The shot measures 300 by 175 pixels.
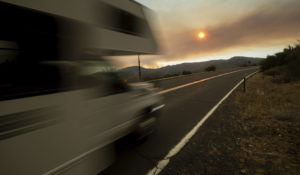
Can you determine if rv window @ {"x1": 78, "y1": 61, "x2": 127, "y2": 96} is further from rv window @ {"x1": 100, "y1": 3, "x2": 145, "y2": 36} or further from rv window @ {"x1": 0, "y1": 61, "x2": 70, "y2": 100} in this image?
rv window @ {"x1": 100, "y1": 3, "x2": 145, "y2": 36}

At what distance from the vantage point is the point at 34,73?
1.40 meters

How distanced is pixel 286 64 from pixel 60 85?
83.4ft

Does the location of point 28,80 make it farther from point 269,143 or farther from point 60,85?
point 269,143

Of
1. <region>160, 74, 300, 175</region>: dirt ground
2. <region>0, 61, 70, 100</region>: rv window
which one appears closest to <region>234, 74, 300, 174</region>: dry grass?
<region>160, 74, 300, 175</region>: dirt ground

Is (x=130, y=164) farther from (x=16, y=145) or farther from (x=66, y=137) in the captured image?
(x=16, y=145)

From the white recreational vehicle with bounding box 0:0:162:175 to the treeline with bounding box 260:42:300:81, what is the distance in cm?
1602

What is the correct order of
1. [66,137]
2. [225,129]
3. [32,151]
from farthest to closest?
[225,129] → [66,137] → [32,151]

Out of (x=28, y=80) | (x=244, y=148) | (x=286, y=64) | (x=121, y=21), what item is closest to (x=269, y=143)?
(x=244, y=148)

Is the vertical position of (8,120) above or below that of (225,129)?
above

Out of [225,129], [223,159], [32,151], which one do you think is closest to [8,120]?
[32,151]

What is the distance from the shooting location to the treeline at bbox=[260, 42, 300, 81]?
12.4 m

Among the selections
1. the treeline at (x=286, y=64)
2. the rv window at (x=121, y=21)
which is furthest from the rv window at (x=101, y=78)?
the treeline at (x=286, y=64)

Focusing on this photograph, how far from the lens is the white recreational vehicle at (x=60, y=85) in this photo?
1.21m

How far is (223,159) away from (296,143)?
1.86m
